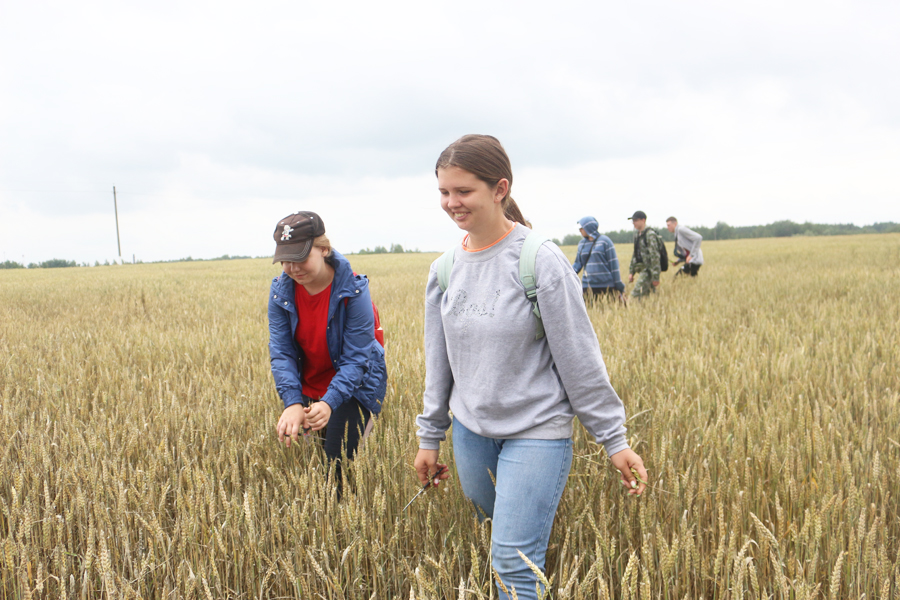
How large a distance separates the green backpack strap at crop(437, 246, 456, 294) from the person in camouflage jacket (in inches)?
317

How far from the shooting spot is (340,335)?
2660 millimetres

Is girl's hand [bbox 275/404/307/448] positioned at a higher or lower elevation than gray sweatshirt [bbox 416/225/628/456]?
lower

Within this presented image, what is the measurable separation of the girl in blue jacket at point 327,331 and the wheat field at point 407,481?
21 cm

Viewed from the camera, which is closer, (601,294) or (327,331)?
(327,331)

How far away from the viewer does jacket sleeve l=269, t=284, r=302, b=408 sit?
2.54 metres

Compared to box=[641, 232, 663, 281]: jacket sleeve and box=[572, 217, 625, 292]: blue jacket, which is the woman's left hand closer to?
box=[572, 217, 625, 292]: blue jacket

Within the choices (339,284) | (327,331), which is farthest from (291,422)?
(339,284)

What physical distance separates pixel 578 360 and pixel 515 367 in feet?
0.62

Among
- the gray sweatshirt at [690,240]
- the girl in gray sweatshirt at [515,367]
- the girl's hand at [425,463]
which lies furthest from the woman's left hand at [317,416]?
the gray sweatshirt at [690,240]

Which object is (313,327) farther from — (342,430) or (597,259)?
(597,259)

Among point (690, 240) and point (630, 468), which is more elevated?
point (690, 240)

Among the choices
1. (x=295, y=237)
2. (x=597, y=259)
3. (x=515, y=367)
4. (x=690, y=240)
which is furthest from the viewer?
(x=690, y=240)

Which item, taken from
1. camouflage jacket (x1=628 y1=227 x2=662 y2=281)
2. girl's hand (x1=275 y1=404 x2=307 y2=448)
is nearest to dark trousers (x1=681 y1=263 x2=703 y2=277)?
camouflage jacket (x1=628 y1=227 x2=662 y2=281)

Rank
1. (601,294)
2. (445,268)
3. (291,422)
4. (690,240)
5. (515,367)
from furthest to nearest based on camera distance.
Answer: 1. (690,240)
2. (601,294)
3. (291,422)
4. (445,268)
5. (515,367)
